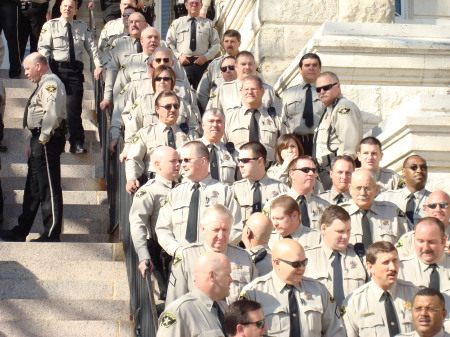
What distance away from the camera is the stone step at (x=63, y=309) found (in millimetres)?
9094

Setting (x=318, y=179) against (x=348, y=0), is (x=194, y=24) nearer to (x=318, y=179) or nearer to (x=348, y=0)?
(x=348, y=0)

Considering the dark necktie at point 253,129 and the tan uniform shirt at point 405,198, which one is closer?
the tan uniform shirt at point 405,198

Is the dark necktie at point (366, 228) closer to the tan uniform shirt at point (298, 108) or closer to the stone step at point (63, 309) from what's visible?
the stone step at point (63, 309)

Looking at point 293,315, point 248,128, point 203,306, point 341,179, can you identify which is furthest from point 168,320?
point 248,128

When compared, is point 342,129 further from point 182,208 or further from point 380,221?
point 182,208

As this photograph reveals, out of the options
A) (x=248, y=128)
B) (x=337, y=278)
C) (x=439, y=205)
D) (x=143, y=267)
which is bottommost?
(x=337, y=278)

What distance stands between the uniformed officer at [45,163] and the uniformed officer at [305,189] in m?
2.46

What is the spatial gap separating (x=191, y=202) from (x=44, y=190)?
2.43 meters

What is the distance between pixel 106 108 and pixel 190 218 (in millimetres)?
4200

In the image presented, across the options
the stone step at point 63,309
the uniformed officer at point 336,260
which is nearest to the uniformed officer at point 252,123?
the stone step at point 63,309

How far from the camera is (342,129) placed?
35.4 ft

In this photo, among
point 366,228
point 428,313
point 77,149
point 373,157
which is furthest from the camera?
point 77,149

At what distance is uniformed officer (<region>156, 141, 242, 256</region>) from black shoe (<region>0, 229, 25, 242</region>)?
229 cm

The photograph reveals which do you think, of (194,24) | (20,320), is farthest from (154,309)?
(194,24)
